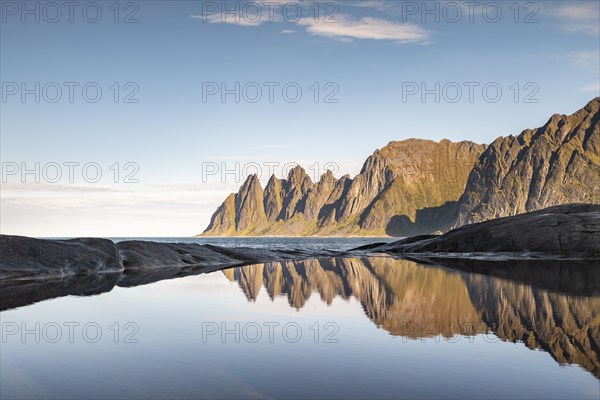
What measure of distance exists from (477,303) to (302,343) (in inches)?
353

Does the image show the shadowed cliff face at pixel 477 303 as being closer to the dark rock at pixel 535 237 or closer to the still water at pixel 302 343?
the still water at pixel 302 343

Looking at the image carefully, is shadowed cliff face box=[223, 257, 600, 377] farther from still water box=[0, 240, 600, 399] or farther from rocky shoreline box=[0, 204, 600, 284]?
rocky shoreline box=[0, 204, 600, 284]

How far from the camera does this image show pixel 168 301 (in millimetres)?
20859

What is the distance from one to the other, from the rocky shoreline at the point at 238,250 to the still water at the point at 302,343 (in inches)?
292

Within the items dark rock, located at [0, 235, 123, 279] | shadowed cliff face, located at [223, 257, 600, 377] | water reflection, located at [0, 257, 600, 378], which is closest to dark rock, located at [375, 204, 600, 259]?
water reflection, located at [0, 257, 600, 378]

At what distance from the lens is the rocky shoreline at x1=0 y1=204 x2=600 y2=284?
30672 millimetres

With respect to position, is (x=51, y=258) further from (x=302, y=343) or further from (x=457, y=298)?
(x=302, y=343)

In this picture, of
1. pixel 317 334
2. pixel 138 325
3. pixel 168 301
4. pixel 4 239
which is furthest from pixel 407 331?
pixel 4 239

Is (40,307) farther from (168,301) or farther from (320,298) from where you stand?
(320,298)

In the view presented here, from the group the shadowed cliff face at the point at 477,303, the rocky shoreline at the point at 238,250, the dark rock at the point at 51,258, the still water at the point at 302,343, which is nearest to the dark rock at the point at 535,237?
the rocky shoreline at the point at 238,250

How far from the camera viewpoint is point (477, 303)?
19297 mm

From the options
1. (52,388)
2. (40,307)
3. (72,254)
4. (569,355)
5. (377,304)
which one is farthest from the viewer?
(72,254)

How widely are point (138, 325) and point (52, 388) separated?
6759 mm

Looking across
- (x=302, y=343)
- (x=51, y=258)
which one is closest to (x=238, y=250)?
(x=51, y=258)
